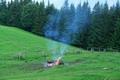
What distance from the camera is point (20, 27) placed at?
389ft

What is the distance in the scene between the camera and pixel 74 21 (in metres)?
104

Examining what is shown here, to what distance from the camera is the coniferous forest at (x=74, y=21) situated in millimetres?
96125

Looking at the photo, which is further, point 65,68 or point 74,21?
point 74,21

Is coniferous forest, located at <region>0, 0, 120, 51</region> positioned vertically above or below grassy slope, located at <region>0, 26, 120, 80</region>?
above

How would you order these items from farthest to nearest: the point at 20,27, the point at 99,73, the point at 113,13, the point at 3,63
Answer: the point at 20,27 < the point at 113,13 < the point at 3,63 < the point at 99,73

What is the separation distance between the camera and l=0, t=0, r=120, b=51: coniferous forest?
3784 inches

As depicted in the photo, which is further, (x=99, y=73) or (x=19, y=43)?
(x=19, y=43)

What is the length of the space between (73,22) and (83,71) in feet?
198

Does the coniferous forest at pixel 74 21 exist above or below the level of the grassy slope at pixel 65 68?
above

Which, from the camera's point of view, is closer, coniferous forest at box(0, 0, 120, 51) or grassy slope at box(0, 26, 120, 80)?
grassy slope at box(0, 26, 120, 80)

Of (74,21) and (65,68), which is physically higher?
(74,21)

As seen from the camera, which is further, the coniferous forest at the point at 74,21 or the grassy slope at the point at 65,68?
the coniferous forest at the point at 74,21

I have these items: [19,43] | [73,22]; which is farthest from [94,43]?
[19,43]

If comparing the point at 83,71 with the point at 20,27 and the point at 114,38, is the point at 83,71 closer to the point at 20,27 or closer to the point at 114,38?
the point at 114,38
